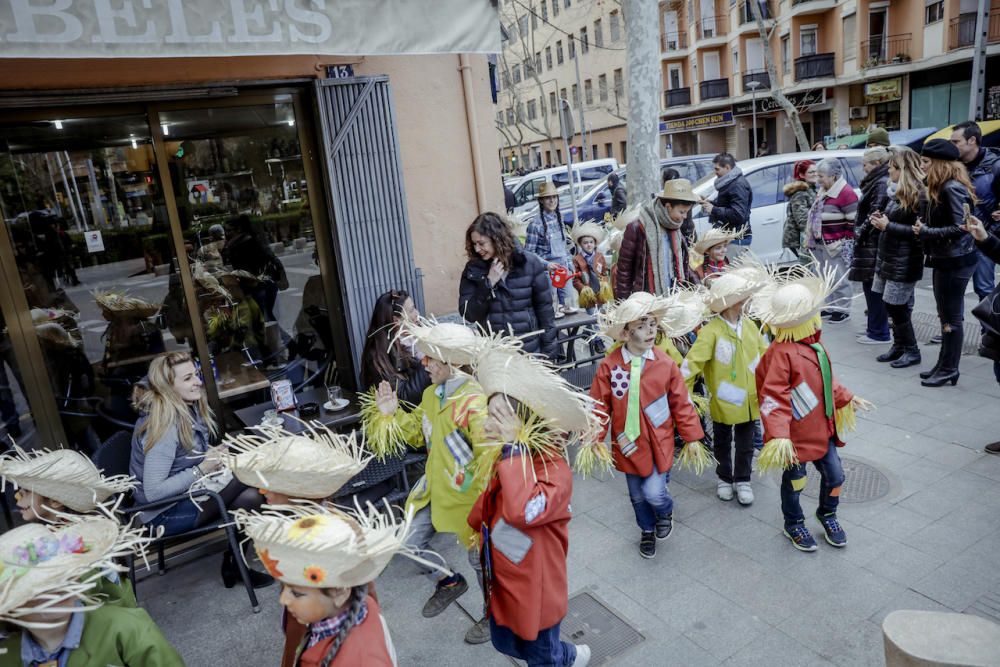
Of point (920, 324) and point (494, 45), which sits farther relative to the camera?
point (920, 324)

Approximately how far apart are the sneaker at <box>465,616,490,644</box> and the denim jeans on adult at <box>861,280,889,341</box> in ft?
19.0

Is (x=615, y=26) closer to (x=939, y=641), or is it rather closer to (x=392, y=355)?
(x=392, y=355)

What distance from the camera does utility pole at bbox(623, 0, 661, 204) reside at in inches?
243

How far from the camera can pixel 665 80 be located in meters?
41.9

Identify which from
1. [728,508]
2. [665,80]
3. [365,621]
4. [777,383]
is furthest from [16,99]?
[665,80]

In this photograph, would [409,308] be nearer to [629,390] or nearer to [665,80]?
[629,390]

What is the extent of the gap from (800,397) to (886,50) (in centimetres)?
2873

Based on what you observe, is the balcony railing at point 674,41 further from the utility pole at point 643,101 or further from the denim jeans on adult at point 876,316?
the utility pole at point 643,101

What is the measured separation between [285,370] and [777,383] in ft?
12.8

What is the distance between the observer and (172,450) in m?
3.88

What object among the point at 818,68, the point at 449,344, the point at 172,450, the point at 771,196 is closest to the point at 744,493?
the point at 449,344

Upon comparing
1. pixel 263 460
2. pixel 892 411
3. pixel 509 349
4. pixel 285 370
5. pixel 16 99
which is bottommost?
pixel 892 411

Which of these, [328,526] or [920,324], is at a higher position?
[328,526]

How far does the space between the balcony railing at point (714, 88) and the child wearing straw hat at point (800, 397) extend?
37.1m
